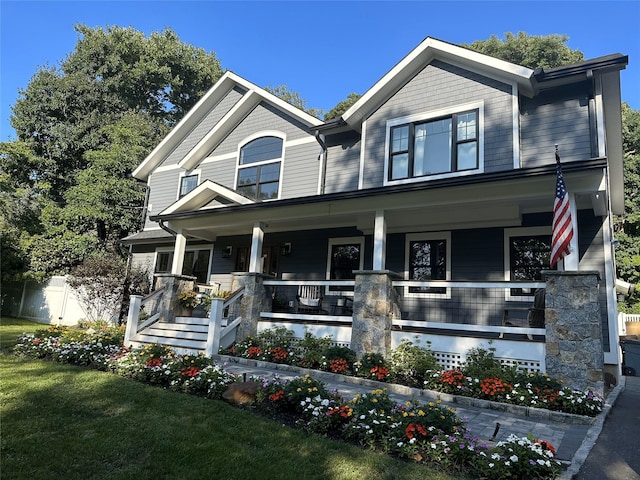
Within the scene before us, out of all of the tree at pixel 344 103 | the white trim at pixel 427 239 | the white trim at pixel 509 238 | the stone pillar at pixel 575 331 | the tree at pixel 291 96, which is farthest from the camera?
the tree at pixel 291 96

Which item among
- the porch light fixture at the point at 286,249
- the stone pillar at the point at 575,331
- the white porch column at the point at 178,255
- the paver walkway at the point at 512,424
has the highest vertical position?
the porch light fixture at the point at 286,249

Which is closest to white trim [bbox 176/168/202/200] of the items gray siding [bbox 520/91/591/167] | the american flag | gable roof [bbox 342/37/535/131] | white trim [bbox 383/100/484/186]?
gable roof [bbox 342/37/535/131]

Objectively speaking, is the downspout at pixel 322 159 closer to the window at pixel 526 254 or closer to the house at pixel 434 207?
the house at pixel 434 207

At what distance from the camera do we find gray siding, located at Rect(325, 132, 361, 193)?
37.7 ft

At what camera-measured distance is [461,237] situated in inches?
388

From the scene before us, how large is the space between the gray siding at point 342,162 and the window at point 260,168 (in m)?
1.89

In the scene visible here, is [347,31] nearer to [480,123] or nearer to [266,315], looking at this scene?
[480,123]

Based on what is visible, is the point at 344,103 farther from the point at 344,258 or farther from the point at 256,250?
the point at 256,250

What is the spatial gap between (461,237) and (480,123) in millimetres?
2783

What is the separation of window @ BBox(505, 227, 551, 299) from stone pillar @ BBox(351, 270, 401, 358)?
3038mm

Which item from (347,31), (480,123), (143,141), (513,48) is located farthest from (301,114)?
(513,48)

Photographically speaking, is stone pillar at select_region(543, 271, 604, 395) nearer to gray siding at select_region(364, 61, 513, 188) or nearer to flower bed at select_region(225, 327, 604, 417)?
flower bed at select_region(225, 327, 604, 417)

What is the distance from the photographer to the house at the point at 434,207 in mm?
7352

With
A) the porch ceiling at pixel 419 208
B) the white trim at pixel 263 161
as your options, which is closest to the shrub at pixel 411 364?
the porch ceiling at pixel 419 208
